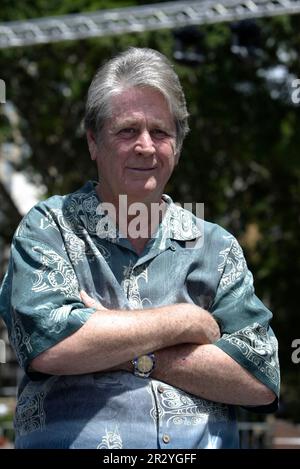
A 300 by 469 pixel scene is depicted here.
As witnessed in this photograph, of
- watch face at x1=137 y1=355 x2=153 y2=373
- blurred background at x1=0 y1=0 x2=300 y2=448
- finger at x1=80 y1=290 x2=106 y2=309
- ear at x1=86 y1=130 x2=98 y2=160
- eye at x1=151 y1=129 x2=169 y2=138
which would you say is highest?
eye at x1=151 y1=129 x2=169 y2=138

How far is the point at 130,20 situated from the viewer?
381 inches

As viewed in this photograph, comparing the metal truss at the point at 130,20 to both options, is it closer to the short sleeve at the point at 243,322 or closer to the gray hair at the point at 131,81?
the gray hair at the point at 131,81

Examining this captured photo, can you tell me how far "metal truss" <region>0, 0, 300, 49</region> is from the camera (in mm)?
8961

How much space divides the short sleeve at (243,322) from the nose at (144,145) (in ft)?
1.05

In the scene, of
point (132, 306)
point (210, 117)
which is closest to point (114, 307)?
point (132, 306)

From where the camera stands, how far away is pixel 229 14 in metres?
8.99

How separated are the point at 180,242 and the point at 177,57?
8173 millimetres

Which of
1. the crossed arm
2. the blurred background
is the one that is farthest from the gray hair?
the blurred background

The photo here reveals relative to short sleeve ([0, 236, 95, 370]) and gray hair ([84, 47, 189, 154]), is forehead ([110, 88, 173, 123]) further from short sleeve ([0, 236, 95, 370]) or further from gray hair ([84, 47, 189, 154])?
short sleeve ([0, 236, 95, 370])

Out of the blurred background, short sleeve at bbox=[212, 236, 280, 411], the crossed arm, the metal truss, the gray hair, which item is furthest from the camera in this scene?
the blurred background

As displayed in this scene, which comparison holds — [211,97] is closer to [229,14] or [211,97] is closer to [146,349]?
[229,14]

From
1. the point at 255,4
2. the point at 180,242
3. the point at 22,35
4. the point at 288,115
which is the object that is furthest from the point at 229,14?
the point at 180,242

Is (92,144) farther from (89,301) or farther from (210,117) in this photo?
(210,117)

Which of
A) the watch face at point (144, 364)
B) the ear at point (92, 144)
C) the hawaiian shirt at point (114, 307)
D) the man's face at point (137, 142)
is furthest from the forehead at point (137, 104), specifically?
the watch face at point (144, 364)
